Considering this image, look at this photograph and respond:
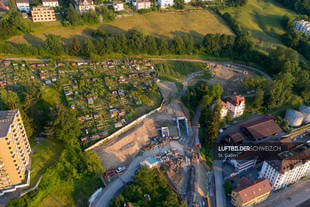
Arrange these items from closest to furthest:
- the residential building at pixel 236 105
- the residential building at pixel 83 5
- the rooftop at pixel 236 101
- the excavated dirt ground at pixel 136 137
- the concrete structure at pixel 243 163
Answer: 1. the excavated dirt ground at pixel 136 137
2. the concrete structure at pixel 243 163
3. the rooftop at pixel 236 101
4. the residential building at pixel 236 105
5. the residential building at pixel 83 5

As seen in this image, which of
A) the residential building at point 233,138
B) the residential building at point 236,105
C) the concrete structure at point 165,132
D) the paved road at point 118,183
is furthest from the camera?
the residential building at point 236,105

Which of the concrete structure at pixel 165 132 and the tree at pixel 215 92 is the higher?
the tree at pixel 215 92

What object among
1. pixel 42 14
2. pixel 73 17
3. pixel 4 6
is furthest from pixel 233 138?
pixel 4 6

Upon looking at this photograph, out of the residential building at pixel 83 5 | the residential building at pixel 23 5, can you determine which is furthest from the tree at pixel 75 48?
the residential building at pixel 23 5

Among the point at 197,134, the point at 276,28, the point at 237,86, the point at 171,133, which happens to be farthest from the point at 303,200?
the point at 276,28

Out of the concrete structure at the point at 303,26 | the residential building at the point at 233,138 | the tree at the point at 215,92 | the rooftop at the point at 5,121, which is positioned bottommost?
the residential building at the point at 233,138

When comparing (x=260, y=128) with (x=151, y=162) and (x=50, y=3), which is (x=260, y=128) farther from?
(x=50, y=3)

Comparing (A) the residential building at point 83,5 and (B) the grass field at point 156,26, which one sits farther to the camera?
(A) the residential building at point 83,5

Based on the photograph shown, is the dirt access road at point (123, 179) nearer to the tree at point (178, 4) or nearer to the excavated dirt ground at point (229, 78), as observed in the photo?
the excavated dirt ground at point (229, 78)
